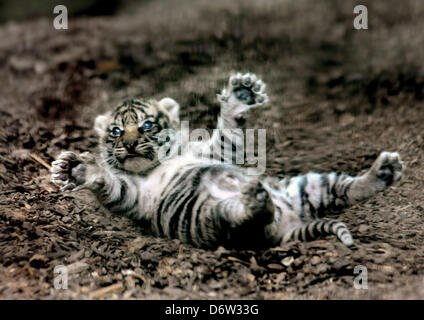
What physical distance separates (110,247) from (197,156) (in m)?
1.04

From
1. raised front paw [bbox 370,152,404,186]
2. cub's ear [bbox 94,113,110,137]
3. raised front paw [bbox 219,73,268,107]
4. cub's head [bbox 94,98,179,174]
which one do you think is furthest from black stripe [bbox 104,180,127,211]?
raised front paw [bbox 370,152,404,186]

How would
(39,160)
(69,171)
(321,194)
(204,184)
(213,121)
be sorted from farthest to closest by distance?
(213,121) < (39,160) < (321,194) < (204,184) < (69,171)

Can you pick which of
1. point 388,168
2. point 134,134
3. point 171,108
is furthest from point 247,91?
point 388,168

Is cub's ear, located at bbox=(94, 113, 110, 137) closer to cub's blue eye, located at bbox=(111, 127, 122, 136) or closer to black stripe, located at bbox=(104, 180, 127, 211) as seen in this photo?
cub's blue eye, located at bbox=(111, 127, 122, 136)

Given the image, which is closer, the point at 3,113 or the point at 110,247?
the point at 110,247

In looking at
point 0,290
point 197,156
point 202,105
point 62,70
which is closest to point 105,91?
point 62,70

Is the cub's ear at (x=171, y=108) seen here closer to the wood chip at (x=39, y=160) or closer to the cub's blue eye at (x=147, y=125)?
the cub's blue eye at (x=147, y=125)

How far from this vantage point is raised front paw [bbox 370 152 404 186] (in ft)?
11.3

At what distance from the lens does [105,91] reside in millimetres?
6121

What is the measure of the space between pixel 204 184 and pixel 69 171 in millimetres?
941

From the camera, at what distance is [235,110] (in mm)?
3926

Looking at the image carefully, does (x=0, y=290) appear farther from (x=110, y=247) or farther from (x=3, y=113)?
(x=3, y=113)

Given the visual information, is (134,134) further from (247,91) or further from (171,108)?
(247,91)
